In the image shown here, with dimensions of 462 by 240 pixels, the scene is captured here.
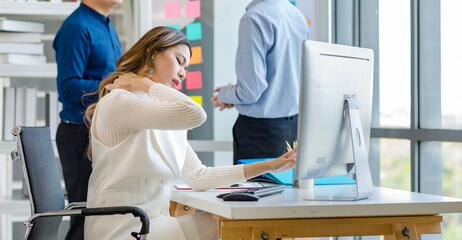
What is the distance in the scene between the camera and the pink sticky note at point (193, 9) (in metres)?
3.80

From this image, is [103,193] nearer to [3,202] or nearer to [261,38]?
[261,38]

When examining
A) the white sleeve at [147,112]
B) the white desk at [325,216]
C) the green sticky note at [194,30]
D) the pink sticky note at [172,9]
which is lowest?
the white desk at [325,216]

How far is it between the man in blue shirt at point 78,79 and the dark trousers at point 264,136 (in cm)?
75

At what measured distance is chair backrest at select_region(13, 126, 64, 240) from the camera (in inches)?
65.1

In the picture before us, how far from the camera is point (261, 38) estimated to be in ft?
9.35

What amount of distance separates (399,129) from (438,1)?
695 mm

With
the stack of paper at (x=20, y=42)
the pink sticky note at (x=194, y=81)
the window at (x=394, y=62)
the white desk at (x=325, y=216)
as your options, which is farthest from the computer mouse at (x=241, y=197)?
the stack of paper at (x=20, y=42)

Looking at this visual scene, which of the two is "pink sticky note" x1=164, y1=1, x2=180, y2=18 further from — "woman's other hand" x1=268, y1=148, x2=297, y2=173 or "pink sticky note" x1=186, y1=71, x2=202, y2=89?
"woman's other hand" x1=268, y1=148, x2=297, y2=173

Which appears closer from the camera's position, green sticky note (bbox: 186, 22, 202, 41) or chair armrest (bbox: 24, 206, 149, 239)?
chair armrest (bbox: 24, 206, 149, 239)

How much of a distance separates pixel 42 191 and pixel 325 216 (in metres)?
0.82

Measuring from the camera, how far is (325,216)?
1.52 metres

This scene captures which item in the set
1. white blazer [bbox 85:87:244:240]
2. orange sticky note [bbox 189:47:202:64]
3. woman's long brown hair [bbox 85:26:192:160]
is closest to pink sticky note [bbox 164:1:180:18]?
orange sticky note [bbox 189:47:202:64]

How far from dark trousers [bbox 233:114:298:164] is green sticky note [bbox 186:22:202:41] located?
1.03 m

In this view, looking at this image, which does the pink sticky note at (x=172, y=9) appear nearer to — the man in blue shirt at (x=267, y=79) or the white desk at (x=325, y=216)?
the man in blue shirt at (x=267, y=79)
